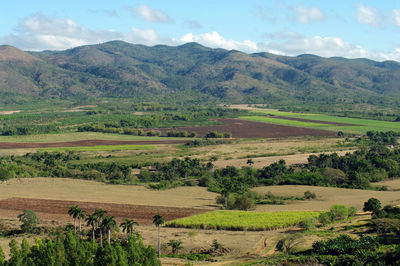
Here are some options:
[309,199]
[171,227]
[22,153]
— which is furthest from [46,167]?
[309,199]

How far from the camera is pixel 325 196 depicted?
284 ft

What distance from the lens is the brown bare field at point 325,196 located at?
77.8 metres

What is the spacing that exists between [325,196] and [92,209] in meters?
42.7

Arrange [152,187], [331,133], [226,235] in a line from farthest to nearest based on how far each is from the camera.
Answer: [331,133], [152,187], [226,235]

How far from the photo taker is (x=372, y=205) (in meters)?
67.6

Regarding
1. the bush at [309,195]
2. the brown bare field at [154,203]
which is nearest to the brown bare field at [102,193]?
the brown bare field at [154,203]

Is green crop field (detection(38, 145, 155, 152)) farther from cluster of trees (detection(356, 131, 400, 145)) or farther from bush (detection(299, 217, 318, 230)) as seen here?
bush (detection(299, 217, 318, 230))

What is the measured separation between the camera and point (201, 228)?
215 feet

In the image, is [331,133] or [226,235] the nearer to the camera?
[226,235]

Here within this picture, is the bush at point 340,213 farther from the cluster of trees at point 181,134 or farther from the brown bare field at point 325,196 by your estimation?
the cluster of trees at point 181,134

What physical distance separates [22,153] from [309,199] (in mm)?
92685

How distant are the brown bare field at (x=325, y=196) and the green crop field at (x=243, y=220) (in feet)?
20.5

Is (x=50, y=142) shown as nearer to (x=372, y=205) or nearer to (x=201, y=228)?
(x=201, y=228)

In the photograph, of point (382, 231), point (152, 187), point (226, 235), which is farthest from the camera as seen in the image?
point (152, 187)
